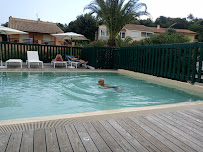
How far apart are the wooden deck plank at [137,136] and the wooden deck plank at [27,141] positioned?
1253mm

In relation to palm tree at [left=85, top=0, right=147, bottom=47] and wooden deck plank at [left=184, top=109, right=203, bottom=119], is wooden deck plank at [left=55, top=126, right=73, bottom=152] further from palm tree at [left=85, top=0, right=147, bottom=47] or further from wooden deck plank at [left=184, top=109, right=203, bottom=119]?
palm tree at [left=85, top=0, right=147, bottom=47]

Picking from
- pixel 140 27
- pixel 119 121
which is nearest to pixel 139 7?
pixel 119 121

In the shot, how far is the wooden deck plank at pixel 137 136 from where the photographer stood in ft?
6.73

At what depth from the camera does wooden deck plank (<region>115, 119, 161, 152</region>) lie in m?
2.05

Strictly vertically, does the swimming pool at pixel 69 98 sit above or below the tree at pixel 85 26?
below

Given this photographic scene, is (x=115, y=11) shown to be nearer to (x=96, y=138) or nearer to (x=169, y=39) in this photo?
(x=169, y=39)

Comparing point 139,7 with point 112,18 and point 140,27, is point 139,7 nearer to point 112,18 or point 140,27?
point 112,18

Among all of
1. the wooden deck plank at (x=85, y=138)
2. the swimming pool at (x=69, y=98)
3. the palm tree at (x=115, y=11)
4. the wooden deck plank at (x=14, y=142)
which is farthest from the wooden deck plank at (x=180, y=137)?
the palm tree at (x=115, y=11)

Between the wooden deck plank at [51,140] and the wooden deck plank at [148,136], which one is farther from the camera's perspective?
the wooden deck plank at [148,136]

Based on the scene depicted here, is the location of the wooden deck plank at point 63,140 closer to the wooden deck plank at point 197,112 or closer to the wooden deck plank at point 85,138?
the wooden deck plank at point 85,138

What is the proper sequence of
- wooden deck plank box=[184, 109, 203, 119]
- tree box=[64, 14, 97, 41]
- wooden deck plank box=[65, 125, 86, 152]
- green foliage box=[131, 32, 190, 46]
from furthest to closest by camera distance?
tree box=[64, 14, 97, 41], green foliage box=[131, 32, 190, 46], wooden deck plank box=[184, 109, 203, 119], wooden deck plank box=[65, 125, 86, 152]

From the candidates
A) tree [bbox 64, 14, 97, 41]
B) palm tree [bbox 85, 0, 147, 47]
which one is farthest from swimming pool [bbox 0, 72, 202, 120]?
tree [bbox 64, 14, 97, 41]

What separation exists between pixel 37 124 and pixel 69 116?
513 mm

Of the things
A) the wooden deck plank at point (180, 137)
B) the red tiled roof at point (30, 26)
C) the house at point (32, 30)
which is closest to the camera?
the wooden deck plank at point (180, 137)
